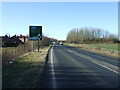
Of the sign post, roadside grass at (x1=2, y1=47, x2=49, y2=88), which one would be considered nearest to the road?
roadside grass at (x1=2, y1=47, x2=49, y2=88)

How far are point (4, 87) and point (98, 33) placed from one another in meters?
133

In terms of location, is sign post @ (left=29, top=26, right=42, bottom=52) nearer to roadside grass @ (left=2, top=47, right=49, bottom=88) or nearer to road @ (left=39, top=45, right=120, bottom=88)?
road @ (left=39, top=45, right=120, bottom=88)

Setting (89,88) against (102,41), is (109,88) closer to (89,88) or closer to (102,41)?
(89,88)

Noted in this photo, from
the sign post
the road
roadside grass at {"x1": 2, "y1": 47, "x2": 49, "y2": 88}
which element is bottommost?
the road

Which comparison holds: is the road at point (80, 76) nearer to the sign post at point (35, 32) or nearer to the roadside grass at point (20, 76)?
the roadside grass at point (20, 76)

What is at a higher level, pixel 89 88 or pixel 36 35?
pixel 36 35

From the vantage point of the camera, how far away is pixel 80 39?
136m

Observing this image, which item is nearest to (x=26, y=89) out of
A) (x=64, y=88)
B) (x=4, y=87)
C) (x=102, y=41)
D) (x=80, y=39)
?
(x=4, y=87)

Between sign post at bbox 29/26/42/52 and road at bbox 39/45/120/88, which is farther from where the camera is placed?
sign post at bbox 29/26/42/52

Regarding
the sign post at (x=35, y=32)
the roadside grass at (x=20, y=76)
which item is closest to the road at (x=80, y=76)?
the roadside grass at (x=20, y=76)

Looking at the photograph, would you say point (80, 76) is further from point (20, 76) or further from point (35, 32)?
point (35, 32)

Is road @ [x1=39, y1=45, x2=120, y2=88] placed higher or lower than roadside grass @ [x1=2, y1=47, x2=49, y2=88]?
lower

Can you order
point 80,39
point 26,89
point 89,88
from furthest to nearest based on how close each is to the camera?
1. point 80,39
2. point 89,88
3. point 26,89

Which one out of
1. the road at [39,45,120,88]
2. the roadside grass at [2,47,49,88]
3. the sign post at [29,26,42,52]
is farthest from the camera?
the sign post at [29,26,42,52]
